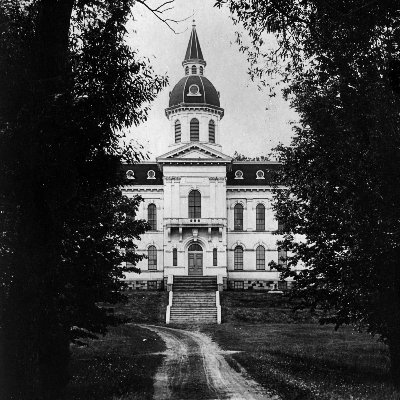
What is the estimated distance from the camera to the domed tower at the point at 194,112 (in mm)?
59719

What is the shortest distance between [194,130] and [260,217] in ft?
31.8

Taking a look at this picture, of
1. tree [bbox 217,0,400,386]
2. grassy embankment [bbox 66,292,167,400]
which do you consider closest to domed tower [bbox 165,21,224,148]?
grassy embankment [bbox 66,292,167,400]

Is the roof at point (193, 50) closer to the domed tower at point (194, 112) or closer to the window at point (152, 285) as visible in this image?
the domed tower at point (194, 112)

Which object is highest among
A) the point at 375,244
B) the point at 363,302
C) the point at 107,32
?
the point at 107,32

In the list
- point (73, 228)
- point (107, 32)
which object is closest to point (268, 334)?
point (73, 228)

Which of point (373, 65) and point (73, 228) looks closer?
point (373, 65)

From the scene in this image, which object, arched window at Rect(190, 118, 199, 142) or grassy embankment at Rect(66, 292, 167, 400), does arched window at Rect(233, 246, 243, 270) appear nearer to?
arched window at Rect(190, 118, 199, 142)

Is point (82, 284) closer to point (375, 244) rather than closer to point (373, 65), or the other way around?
point (375, 244)

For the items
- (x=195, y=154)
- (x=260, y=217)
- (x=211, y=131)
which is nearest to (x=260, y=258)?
(x=260, y=217)

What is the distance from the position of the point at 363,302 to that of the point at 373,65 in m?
5.81

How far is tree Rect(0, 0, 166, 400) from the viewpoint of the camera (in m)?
10.7

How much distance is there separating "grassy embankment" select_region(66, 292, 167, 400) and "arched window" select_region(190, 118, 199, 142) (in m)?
24.2

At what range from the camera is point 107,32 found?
1297 centimetres

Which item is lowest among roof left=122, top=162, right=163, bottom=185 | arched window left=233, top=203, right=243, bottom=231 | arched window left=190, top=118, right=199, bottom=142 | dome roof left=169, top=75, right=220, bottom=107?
arched window left=233, top=203, right=243, bottom=231
